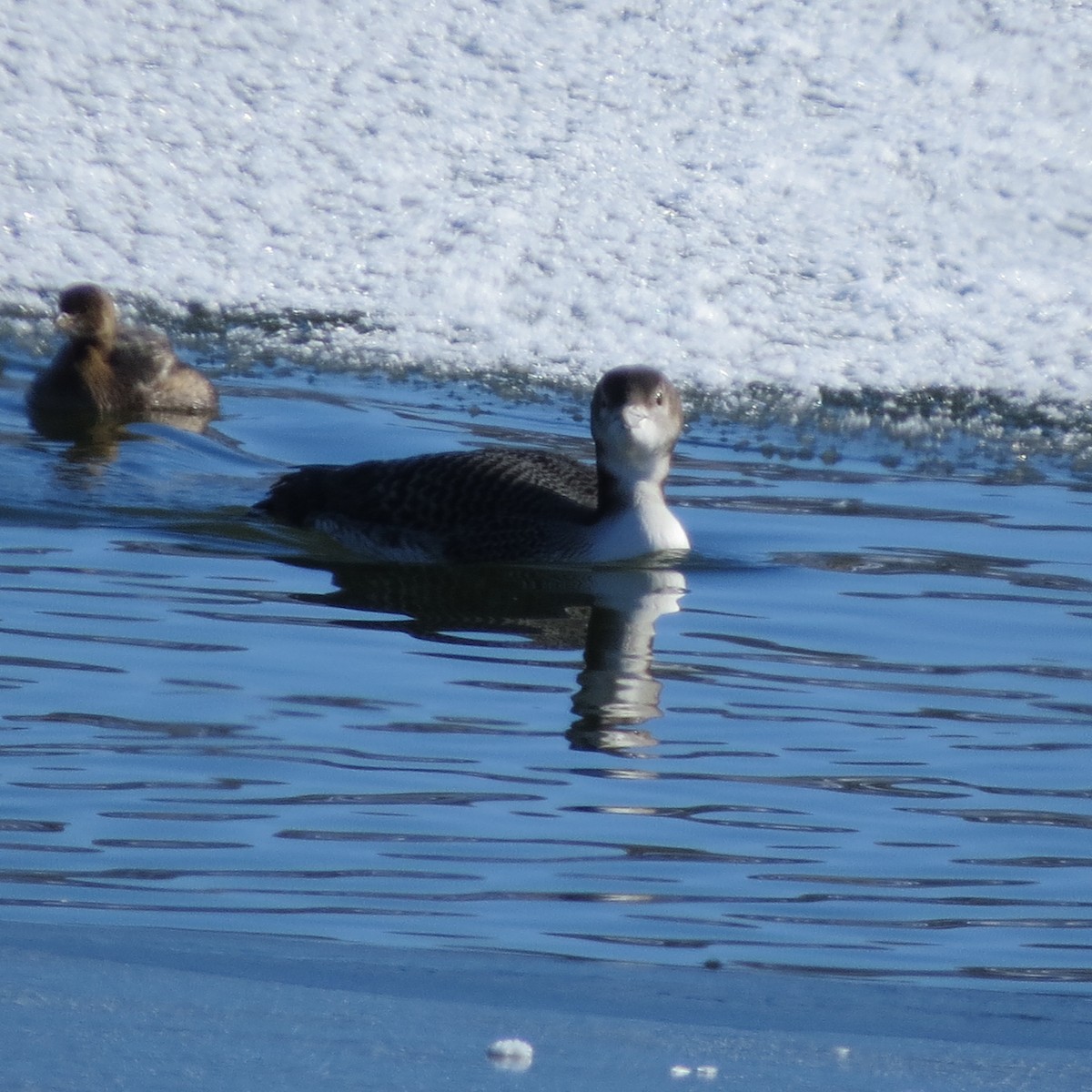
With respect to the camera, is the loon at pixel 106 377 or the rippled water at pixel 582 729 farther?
the loon at pixel 106 377

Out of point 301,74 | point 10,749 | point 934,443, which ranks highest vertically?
point 301,74

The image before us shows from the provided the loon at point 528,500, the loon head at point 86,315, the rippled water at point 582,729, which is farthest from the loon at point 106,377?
the loon at point 528,500

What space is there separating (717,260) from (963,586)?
4467 mm

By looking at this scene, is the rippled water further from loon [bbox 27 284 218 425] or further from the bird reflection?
loon [bbox 27 284 218 425]

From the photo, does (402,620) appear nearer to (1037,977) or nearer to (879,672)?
(879,672)

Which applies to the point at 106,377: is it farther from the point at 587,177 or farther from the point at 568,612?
the point at 568,612

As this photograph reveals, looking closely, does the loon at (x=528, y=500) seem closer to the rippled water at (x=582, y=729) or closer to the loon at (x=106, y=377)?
the rippled water at (x=582, y=729)

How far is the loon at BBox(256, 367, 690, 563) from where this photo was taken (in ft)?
25.0

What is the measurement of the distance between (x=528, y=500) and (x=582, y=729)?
8.01ft

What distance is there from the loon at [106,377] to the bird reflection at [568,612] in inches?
105

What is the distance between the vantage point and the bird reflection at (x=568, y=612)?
5.65 metres

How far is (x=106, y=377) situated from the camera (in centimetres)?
1035

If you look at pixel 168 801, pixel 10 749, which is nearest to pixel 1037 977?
pixel 168 801

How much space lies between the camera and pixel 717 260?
11.5 meters
